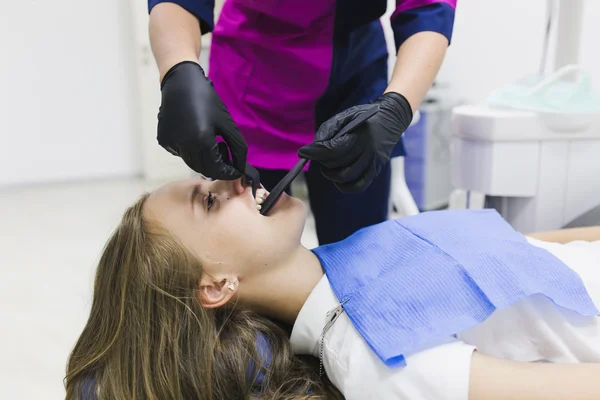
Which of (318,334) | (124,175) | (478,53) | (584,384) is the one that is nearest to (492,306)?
(584,384)

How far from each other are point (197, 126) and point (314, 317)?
37cm

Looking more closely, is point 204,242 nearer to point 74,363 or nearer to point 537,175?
point 74,363

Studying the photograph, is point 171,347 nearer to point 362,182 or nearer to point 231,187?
point 231,187

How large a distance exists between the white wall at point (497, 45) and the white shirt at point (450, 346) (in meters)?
1.48

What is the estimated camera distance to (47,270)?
251 cm

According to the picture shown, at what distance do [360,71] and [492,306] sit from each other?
0.62 metres

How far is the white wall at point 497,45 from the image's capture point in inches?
87.4

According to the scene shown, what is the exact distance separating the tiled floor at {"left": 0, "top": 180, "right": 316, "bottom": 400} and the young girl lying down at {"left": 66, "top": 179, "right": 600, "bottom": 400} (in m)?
0.57

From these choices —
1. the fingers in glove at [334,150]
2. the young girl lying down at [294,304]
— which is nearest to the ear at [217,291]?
the young girl lying down at [294,304]

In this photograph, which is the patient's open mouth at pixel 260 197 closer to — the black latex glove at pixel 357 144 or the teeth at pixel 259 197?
the teeth at pixel 259 197

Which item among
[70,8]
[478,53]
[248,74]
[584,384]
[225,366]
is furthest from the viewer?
[70,8]

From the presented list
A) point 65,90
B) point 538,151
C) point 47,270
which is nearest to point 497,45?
point 538,151

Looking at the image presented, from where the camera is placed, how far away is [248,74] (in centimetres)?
128

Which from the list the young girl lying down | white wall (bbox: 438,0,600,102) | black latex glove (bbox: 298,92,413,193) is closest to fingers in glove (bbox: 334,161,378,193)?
black latex glove (bbox: 298,92,413,193)
